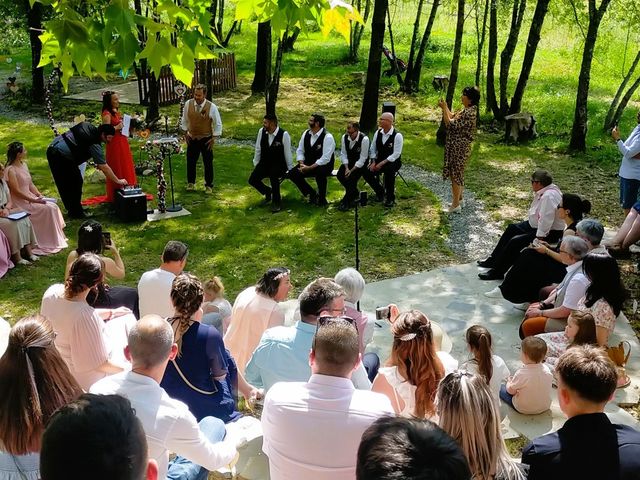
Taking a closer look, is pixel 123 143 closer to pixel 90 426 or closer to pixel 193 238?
pixel 193 238

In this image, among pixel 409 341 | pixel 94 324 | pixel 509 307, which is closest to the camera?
pixel 409 341

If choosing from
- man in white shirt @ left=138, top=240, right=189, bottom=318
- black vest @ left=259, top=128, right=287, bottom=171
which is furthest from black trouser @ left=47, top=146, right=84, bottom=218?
man in white shirt @ left=138, top=240, right=189, bottom=318

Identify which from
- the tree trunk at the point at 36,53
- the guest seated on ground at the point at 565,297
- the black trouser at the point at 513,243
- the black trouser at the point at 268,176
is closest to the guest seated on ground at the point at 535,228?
the black trouser at the point at 513,243

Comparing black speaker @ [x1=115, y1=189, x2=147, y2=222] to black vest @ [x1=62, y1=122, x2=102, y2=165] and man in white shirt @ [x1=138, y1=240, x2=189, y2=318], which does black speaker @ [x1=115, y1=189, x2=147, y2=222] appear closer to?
black vest @ [x1=62, y1=122, x2=102, y2=165]

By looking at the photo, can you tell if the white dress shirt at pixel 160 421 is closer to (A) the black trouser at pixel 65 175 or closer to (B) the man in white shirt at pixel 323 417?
(B) the man in white shirt at pixel 323 417

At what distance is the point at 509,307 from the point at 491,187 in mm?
4292

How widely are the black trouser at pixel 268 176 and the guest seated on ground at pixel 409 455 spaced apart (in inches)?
333

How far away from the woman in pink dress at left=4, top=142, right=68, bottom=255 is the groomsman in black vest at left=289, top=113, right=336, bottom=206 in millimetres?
3450

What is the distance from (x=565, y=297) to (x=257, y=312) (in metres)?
2.64

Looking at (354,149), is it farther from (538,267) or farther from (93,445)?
(93,445)

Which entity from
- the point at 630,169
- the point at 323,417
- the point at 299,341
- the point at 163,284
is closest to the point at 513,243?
the point at 630,169

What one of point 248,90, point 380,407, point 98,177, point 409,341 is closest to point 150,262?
point 98,177

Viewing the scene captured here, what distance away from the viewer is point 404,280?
7.82 meters

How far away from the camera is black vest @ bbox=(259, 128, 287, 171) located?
402 inches
